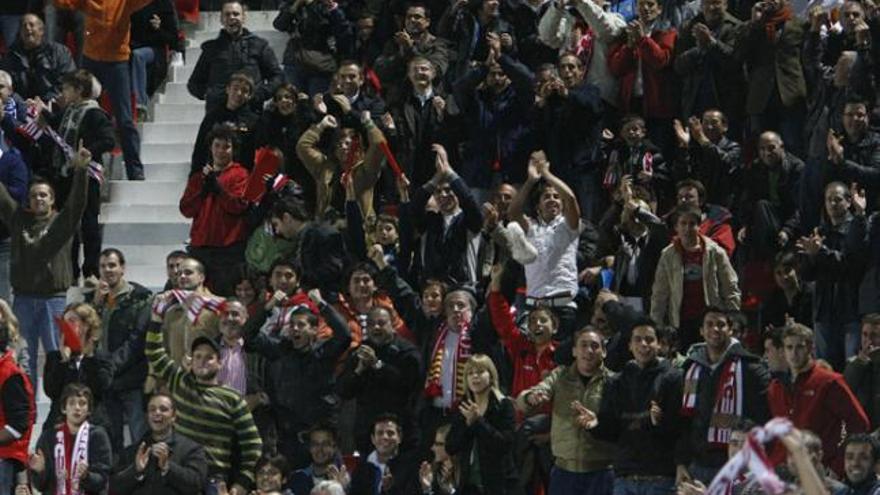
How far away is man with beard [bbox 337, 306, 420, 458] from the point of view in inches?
773

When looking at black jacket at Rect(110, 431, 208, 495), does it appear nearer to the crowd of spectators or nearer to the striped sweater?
the crowd of spectators

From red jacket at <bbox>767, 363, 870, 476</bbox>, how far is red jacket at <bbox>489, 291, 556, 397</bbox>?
6.57 ft

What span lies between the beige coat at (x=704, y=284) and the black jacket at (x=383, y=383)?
1.84 meters

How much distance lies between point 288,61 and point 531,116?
3.12 meters

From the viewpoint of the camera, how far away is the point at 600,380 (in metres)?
18.8

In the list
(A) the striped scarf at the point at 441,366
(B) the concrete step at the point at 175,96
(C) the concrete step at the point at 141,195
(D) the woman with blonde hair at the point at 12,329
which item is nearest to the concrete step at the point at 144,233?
(C) the concrete step at the point at 141,195

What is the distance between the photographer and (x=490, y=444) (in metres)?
18.7

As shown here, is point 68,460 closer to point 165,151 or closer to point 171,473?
point 171,473

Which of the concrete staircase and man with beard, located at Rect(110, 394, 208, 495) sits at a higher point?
the concrete staircase

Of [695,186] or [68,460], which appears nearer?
[68,460]

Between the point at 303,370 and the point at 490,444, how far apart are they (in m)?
1.90

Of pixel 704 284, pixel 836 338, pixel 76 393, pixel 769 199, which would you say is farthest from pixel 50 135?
pixel 836 338

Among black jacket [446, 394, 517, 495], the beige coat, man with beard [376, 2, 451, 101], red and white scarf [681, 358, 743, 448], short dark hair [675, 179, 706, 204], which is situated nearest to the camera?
red and white scarf [681, 358, 743, 448]

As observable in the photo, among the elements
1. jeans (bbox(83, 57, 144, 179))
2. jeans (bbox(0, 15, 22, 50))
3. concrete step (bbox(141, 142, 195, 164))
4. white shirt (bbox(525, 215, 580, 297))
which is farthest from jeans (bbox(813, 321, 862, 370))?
jeans (bbox(0, 15, 22, 50))
